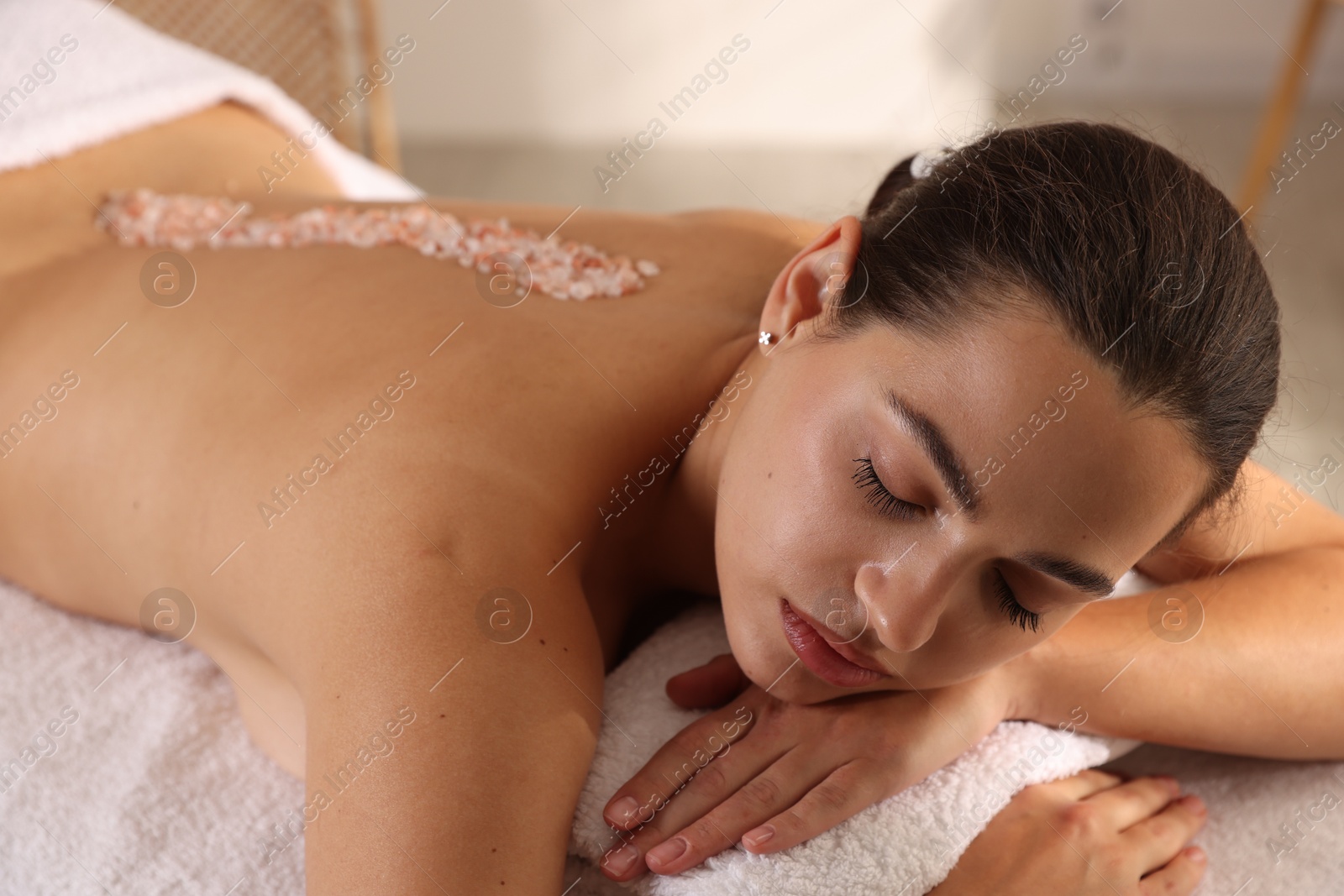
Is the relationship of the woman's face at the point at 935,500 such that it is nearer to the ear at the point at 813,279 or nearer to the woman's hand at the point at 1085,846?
the ear at the point at 813,279

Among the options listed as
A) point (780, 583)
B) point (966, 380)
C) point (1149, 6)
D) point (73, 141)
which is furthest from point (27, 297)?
point (1149, 6)

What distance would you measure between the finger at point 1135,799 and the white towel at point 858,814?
29 millimetres

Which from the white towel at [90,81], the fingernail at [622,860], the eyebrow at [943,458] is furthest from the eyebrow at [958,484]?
the white towel at [90,81]

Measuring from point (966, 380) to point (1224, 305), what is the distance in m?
0.19

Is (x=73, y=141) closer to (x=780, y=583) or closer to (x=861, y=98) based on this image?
(x=780, y=583)

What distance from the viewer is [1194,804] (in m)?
0.93

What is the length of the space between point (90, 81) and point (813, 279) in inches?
40.3

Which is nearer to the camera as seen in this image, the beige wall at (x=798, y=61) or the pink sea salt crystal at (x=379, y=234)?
the pink sea salt crystal at (x=379, y=234)

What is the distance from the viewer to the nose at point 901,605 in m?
0.71

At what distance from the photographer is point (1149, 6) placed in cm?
348

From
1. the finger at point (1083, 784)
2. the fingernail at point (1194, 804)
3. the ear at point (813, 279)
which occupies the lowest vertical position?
the fingernail at point (1194, 804)

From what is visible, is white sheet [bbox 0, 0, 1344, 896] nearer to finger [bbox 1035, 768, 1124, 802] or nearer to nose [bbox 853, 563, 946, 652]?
finger [bbox 1035, 768, 1124, 802]

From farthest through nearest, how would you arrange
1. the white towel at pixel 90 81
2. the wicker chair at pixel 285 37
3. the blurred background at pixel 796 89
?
the blurred background at pixel 796 89 < the wicker chair at pixel 285 37 < the white towel at pixel 90 81

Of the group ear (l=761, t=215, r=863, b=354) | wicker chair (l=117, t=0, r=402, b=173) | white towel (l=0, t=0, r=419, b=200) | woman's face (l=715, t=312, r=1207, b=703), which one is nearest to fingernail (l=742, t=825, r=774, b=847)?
woman's face (l=715, t=312, r=1207, b=703)
